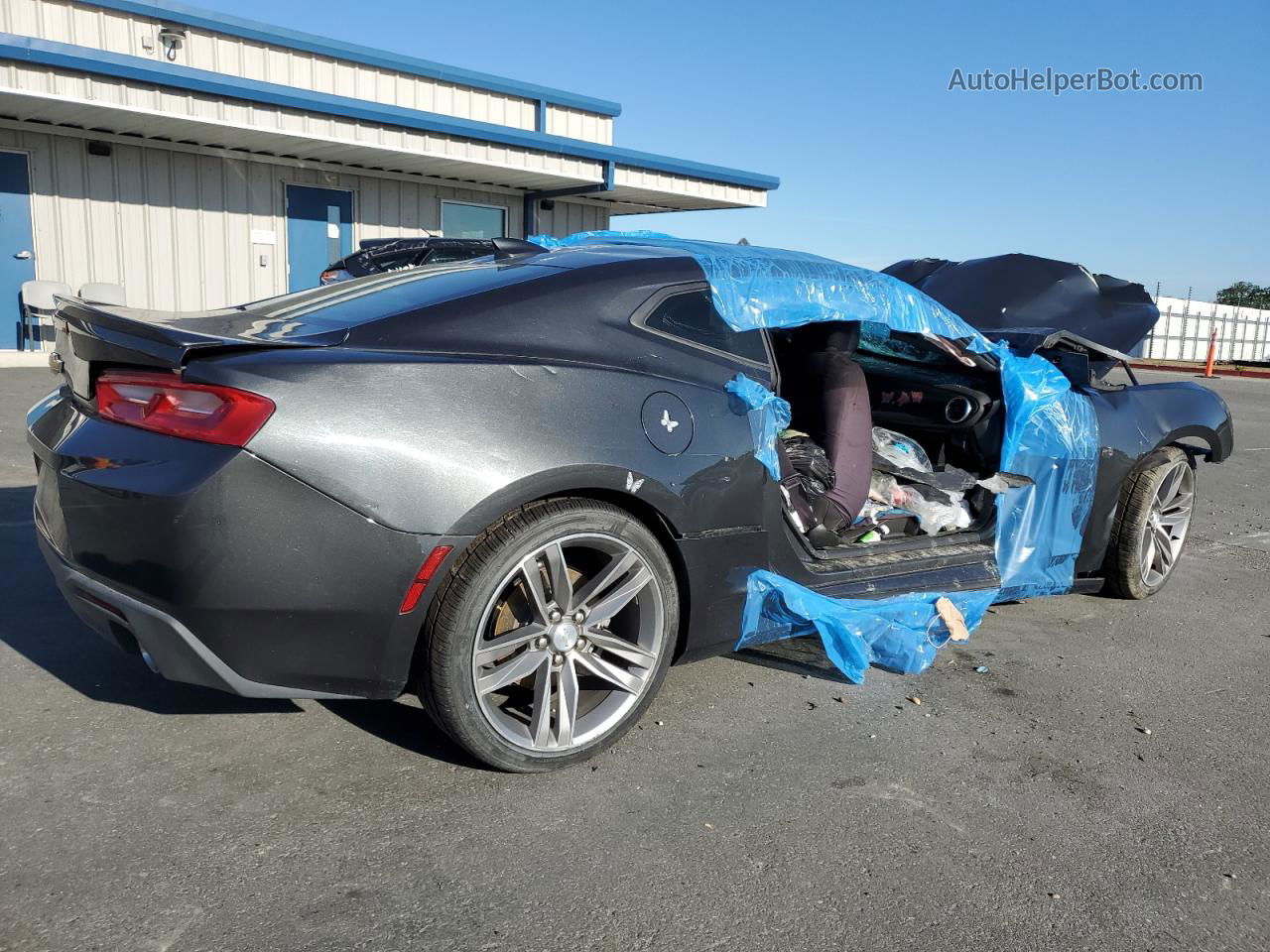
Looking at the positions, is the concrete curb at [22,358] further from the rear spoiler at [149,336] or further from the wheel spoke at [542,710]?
the wheel spoke at [542,710]

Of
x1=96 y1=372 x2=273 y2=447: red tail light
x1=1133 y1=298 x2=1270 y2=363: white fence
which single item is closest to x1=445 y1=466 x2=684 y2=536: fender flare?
x1=96 y1=372 x2=273 y2=447: red tail light

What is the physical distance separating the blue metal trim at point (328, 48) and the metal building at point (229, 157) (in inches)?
1.0

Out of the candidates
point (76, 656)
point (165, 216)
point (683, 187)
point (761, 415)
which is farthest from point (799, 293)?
point (683, 187)

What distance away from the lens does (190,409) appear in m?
2.38

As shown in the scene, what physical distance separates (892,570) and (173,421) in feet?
8.23

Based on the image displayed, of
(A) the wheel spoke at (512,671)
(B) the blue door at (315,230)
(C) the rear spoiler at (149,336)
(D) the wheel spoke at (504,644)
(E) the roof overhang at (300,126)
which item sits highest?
(E) the roof overhang at (300,126)

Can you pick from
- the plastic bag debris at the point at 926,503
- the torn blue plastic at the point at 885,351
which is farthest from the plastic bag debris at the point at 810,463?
the torn blue plastic at the point at 885,351

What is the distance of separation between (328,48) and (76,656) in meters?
12.6

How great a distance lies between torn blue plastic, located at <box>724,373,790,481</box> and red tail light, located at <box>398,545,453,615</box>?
1.10 metres

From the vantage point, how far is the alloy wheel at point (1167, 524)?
4758 millimetres

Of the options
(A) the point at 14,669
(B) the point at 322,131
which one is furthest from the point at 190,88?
(A) the point at 14,669

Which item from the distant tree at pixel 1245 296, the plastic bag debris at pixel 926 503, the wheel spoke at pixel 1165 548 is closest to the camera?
the plastic bag debris at pixel 926 503

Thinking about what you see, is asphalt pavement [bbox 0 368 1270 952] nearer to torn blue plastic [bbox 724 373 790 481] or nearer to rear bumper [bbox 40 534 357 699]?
rear bumper [bbox 40 534 357 699]

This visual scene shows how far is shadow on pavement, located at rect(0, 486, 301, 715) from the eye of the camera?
3.16 metres
